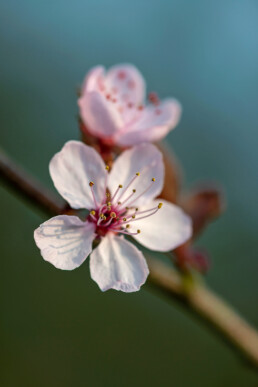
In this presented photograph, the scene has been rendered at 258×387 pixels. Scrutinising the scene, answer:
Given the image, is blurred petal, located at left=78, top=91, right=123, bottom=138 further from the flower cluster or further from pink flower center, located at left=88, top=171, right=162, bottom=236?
pink flower center, located at left=88, top=171, right=162, bottom=236

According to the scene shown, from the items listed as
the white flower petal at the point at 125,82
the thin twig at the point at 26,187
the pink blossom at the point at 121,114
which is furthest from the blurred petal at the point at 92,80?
the thin twig at the point at 26,187

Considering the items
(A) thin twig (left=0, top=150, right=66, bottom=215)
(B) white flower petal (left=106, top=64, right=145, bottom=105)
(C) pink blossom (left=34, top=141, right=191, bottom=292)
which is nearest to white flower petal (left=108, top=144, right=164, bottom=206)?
(C) pink blossom (left=34, top=141, right=191, bottom=292)

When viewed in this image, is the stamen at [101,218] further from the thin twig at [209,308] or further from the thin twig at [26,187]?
the thin twig at [209,308]

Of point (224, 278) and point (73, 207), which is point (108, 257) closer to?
point (73, 207)

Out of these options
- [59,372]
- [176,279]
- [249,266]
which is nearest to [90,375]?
[59,372]

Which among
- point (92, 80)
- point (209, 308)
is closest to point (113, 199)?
point (92, 80)

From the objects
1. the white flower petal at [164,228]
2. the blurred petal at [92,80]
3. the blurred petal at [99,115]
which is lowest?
the white flower petal at [164,228]
